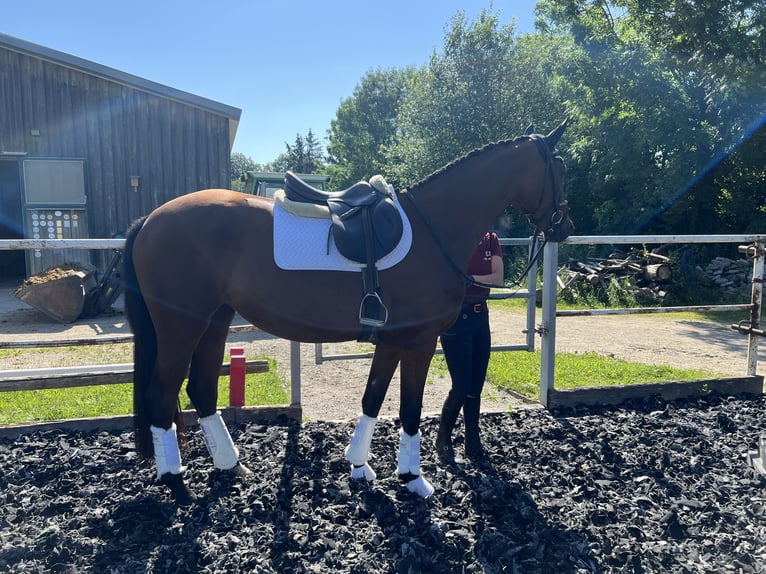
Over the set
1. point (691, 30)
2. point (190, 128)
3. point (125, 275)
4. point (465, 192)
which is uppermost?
point (691, 30)

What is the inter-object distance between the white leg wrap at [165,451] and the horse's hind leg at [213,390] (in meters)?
0.28

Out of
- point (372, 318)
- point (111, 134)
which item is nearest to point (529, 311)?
point (372, 318)

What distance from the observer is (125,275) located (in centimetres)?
326

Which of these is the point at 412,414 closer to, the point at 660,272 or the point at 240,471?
the point at 240,471

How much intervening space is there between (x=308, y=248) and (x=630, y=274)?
12.2 meters

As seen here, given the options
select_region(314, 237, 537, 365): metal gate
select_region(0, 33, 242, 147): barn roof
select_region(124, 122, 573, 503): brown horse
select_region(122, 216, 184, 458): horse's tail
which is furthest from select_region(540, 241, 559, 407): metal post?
select_region(0, 33, 242, 147): barn roof

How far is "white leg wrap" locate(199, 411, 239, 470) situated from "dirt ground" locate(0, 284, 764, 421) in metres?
1.26

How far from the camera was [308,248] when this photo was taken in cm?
307

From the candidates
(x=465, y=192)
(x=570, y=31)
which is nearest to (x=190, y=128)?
(x=570, y=31)

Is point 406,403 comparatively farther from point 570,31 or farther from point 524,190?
point 570,31

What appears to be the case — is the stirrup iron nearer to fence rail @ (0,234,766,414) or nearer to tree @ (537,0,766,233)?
fence rail @ (0,234,766,414)

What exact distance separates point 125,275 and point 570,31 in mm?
14965

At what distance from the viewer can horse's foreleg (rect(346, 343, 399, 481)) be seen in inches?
133

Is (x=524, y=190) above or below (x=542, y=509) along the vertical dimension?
above
